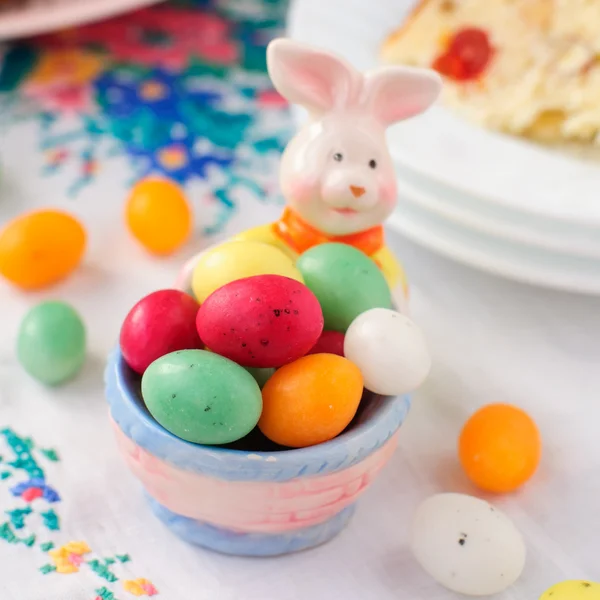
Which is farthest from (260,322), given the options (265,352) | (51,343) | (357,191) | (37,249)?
(37,249)

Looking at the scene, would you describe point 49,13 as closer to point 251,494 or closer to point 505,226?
point 505,226

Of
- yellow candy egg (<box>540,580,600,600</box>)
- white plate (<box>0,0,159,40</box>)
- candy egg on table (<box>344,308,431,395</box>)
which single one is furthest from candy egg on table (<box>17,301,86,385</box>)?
white plate (<box>0,0,159,40</box>)

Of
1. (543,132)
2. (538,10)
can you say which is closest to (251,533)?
(543,132)

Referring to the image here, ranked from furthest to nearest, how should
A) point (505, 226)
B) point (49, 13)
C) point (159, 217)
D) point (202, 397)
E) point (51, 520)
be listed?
point (49, 13), point (159, 217), point (505, 226), point (51, 520), point (202, 397)

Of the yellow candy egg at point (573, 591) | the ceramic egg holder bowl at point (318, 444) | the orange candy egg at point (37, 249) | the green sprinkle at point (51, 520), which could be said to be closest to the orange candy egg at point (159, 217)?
the orange candy egg at point (37, 249)

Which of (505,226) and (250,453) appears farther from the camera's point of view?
(505,226)

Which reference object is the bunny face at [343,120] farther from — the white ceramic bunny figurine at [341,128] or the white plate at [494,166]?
the white plate at [494,166]
